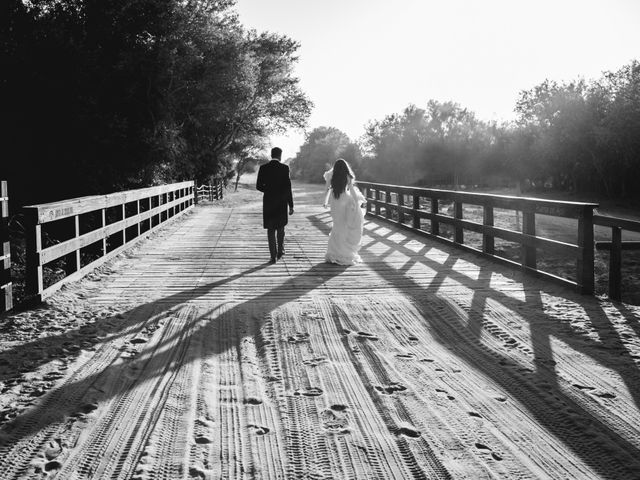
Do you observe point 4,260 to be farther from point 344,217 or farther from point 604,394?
point 604,394

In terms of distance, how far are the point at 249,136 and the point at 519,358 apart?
124 feet

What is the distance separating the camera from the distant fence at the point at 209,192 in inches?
1383

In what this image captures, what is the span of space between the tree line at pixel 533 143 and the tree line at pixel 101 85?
15.6m

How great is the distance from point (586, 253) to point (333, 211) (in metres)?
4.32

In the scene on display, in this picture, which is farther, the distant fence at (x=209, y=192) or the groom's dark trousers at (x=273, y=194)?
the distant fence at (x=209, y=192)

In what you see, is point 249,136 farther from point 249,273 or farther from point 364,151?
point 364,151

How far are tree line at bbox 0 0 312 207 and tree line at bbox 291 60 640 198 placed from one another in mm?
15563

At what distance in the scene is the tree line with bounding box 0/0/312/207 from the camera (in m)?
26.0

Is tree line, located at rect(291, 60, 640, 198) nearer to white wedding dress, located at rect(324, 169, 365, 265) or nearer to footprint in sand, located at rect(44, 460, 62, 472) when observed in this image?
white wedding dress, located at rect(324, 169, 365, 265)

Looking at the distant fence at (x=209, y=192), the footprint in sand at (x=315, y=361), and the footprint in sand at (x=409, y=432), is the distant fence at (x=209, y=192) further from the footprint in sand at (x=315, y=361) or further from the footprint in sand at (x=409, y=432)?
the footprint in sand at (x=409, y=432)

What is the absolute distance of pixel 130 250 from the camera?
1142cm

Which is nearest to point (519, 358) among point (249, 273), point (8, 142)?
point (249, 273)

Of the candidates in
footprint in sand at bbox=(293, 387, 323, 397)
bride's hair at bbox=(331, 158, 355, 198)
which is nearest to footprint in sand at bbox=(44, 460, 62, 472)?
footprint in sand at bbox=(293, 387, 323, 397)

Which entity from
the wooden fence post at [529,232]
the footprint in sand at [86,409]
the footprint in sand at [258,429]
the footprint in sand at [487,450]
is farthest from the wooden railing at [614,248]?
the footprint in sand at [86,409]
